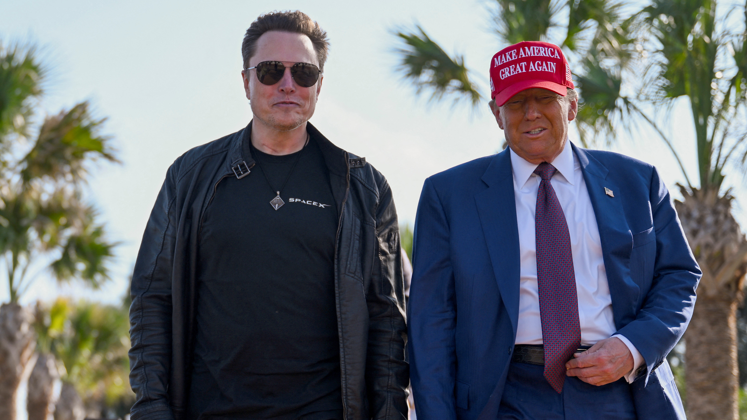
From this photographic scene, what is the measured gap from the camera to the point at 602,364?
2.54m

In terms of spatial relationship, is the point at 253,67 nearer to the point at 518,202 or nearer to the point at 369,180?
the point at 369,180

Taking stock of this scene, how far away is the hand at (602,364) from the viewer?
8.32ft

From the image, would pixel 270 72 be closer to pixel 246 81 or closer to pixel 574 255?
pixel 246 81

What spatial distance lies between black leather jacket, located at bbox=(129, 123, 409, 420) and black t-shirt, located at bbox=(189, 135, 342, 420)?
2.2 inches

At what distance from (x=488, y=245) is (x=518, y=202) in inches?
10.0

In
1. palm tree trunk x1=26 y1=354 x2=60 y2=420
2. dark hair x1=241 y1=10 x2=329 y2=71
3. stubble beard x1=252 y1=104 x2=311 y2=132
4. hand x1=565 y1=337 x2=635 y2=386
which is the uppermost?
dark hair x1=241 y1=10 x2=329 y2=71

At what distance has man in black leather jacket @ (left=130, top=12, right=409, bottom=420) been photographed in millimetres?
2770

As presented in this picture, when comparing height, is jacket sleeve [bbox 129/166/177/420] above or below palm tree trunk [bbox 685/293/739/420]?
above

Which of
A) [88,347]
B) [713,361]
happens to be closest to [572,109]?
[713,361]

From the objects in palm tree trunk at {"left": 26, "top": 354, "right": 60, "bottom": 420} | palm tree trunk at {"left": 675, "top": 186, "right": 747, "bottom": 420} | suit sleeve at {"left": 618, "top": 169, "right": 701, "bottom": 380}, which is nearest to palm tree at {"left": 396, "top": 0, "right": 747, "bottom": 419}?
palm tree trunk at {"left": 675, "top": 186, "right": 747, "bottom": 420}

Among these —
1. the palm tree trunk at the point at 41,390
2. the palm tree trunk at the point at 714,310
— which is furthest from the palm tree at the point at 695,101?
the palm tree trunk at the point at 41,390

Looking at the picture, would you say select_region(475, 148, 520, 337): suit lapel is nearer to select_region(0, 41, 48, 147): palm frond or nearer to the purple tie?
the purple tie

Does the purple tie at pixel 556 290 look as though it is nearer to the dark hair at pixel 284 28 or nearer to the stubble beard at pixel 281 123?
the stubble beard at pixel 281 123

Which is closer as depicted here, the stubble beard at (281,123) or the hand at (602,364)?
the hand at (602,364)
